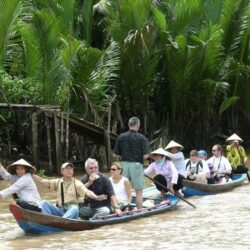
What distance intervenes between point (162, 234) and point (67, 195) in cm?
146

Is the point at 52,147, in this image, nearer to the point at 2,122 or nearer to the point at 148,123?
the point at 2,122

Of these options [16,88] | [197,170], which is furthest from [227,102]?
[197,170]

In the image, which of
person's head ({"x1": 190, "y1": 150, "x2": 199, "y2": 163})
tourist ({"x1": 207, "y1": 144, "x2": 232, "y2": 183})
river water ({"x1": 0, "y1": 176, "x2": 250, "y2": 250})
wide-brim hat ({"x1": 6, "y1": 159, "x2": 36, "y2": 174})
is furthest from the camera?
tourist ({"x1": 207, "y1": 144, "x2": 232, "y2": 183})

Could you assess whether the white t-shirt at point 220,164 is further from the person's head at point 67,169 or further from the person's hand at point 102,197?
the person's head at point 67,169

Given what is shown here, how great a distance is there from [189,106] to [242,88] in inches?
102

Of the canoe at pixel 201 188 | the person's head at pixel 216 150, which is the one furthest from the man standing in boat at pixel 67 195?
the person's head at pixel 216 150

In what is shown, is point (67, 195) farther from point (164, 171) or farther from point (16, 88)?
point (16, 88)

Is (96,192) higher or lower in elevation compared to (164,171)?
lower

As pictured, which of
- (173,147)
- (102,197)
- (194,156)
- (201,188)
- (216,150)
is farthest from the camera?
(216,150)

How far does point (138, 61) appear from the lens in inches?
838

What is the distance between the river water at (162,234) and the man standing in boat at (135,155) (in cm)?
60

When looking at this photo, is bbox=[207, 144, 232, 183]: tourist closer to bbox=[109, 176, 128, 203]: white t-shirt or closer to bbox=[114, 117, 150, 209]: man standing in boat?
bbox=[114, 117, 150, 209]: man standing in boat

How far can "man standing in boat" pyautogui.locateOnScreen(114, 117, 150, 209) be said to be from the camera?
38.3ft

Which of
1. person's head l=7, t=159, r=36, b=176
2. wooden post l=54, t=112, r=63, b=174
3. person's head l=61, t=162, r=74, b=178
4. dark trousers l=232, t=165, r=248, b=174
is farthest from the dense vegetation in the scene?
person's head l=61, t=162, r=74, b=178
